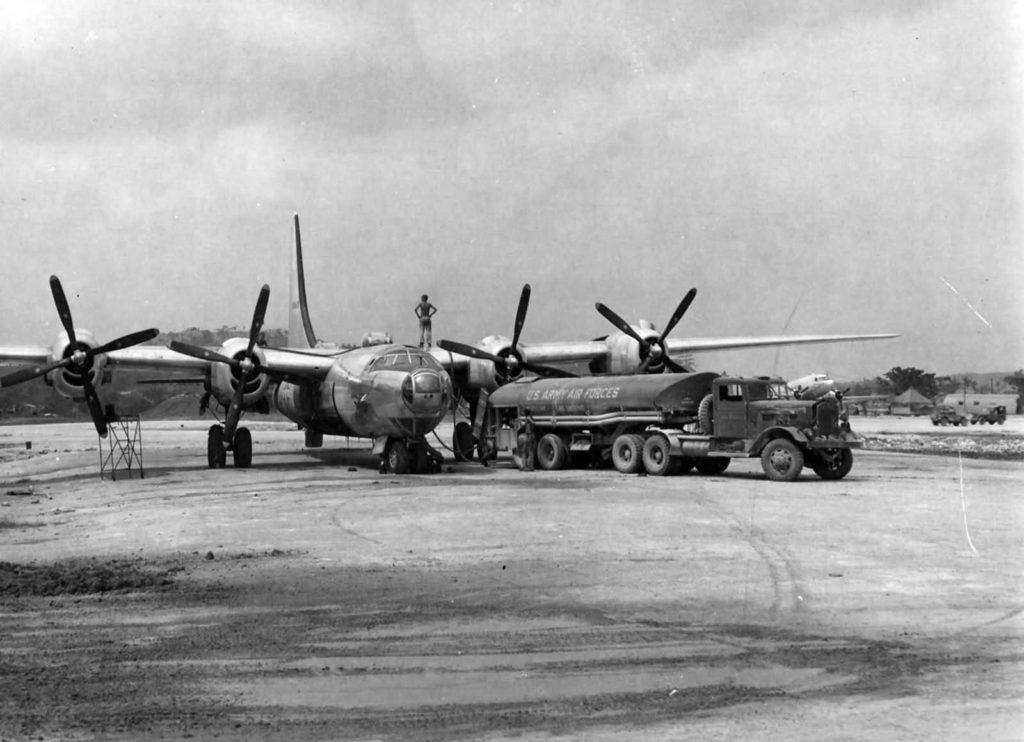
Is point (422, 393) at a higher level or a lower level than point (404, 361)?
lower

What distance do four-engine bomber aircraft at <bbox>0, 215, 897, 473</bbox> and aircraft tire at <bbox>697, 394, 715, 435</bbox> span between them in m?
6.12

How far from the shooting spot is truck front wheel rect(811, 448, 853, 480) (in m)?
21.8

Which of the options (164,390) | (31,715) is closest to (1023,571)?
(31,715)

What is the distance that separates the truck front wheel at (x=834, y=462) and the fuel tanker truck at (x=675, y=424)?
0.02 metres

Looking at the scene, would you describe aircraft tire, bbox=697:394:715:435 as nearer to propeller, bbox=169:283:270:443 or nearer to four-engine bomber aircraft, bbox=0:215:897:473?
four-engine bomber aircraft, bbox=0:215:897:473

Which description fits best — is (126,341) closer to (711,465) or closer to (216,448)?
(216,448)

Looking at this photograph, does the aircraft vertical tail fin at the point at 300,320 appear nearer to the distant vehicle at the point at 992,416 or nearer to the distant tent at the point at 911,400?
the distant vehicle at the point at 992,416

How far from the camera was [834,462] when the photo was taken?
21.8 m

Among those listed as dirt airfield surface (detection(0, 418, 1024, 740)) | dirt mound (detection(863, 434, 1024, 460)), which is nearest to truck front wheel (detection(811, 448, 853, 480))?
dirt airfield surface (detection(0, 418, 1024, 740))

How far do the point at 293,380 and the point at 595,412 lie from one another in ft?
27.4

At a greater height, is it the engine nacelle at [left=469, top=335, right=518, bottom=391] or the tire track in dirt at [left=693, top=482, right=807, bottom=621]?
the engine nacelle at [left=469, top=335, right=518, bottom=391]

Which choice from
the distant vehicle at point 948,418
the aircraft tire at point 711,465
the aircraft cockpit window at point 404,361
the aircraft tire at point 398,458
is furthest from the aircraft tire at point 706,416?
the distant vehicle at point 948,418

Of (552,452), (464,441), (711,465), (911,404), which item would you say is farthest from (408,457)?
(911,404)

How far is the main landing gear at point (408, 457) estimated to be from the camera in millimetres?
25000
